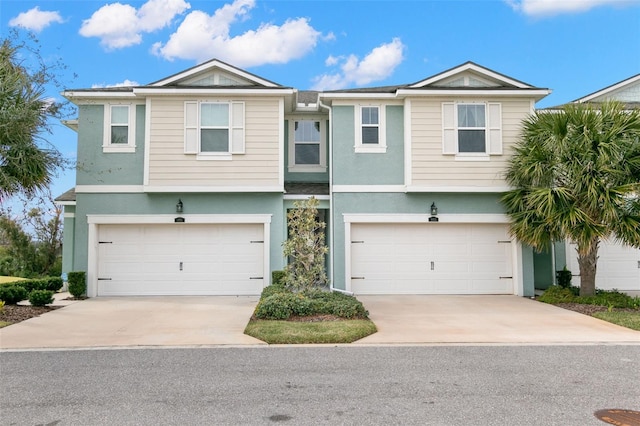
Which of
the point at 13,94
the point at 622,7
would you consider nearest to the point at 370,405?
the point at 13,94

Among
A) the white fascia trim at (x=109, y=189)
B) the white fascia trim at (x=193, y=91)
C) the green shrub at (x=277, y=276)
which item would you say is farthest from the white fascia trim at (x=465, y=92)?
the white fascia trim at (x=109, y=189)

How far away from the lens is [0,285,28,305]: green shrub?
1066 cm

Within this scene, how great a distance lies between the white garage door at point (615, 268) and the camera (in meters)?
14.1

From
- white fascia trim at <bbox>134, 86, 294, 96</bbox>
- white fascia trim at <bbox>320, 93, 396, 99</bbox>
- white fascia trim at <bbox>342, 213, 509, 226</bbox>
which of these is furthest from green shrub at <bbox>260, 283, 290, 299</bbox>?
white fascia trim at <bbox>320, 93, 396, 99</bbox>

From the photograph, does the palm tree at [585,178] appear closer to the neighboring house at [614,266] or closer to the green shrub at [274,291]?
the neighboring house at [614,266]

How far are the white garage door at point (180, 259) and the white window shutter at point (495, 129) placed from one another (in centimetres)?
702

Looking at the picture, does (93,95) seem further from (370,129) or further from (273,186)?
(370,129)

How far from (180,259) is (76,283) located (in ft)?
9.12

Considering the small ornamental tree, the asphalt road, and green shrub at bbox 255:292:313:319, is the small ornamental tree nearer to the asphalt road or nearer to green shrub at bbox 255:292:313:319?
green shrub at bbox 255:292:313:319

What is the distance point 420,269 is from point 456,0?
8.08 m

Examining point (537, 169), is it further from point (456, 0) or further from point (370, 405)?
point (370, 405)

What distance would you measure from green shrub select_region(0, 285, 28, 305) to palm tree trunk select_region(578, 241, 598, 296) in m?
13.7

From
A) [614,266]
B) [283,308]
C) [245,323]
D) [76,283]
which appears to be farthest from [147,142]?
[614,266]

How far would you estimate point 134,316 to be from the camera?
10000 mm
